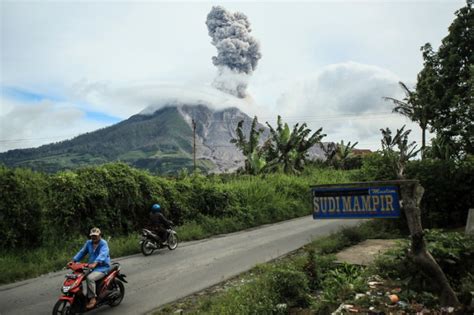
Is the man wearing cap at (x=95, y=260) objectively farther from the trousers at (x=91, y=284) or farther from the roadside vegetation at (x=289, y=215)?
the roadside vegetation at (x=289, y=215)

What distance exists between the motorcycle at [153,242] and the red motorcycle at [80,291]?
14.1ft

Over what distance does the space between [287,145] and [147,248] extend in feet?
60.6

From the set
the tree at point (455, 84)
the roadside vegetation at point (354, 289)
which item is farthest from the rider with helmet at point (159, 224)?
the tree at point (455, 84)

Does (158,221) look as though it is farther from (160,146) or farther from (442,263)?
(160,146)

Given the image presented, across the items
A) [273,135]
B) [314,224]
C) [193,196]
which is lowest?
[314,224]

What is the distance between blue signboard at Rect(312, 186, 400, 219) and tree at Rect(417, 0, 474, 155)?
16654mm

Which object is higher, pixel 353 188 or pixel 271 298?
pixel 353 188

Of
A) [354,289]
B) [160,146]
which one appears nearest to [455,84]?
[354,289]

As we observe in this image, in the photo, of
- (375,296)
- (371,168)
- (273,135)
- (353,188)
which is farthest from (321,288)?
(273,135)

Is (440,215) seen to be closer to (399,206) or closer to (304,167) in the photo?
(399,206)

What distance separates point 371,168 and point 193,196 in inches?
284

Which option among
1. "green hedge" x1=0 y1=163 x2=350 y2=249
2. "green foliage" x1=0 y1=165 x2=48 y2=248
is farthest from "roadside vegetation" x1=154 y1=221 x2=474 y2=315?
"green hedge" x1=0 y1=163 x2=350 y2=249

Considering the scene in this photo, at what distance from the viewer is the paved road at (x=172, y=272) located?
6738 mm

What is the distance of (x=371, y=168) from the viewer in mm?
12594
